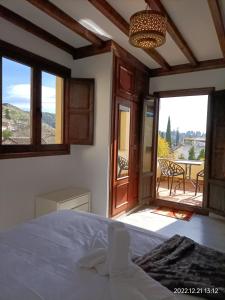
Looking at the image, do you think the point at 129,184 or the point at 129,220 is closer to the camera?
the point at 129,220

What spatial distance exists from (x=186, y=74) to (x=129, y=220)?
270cm

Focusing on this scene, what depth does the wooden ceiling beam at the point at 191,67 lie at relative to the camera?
385 cm

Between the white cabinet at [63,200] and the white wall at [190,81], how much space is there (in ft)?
8.00

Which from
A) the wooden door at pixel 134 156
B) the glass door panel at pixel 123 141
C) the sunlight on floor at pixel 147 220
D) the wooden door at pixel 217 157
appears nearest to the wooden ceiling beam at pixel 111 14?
the glass door panel at pixel 123 141

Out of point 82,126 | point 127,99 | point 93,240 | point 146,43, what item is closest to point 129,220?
point 82,126

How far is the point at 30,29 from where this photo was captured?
2.89 metres

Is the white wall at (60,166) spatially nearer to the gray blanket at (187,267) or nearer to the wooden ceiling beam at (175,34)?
the wooden ceiling beam at (175,34)

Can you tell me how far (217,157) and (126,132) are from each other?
61.0 inches

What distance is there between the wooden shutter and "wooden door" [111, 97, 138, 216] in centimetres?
39

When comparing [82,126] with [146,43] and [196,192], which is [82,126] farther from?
[196,192]

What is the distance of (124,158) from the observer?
3930 millimetres

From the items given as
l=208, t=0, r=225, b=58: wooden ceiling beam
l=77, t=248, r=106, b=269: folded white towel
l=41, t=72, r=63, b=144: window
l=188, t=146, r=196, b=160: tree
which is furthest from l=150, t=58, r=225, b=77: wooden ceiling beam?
l=77, t=248, r=106, b=269: folded white towel

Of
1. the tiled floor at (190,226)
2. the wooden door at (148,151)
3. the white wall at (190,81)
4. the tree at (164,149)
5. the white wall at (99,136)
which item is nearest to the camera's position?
the tiled floor at (190,226)

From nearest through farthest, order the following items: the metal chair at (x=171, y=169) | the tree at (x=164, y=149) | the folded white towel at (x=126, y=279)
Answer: the folded white towel at (x=126, y=279) < the metal chair at (x=171, y=169) < the tree at (x=164, y=149)
